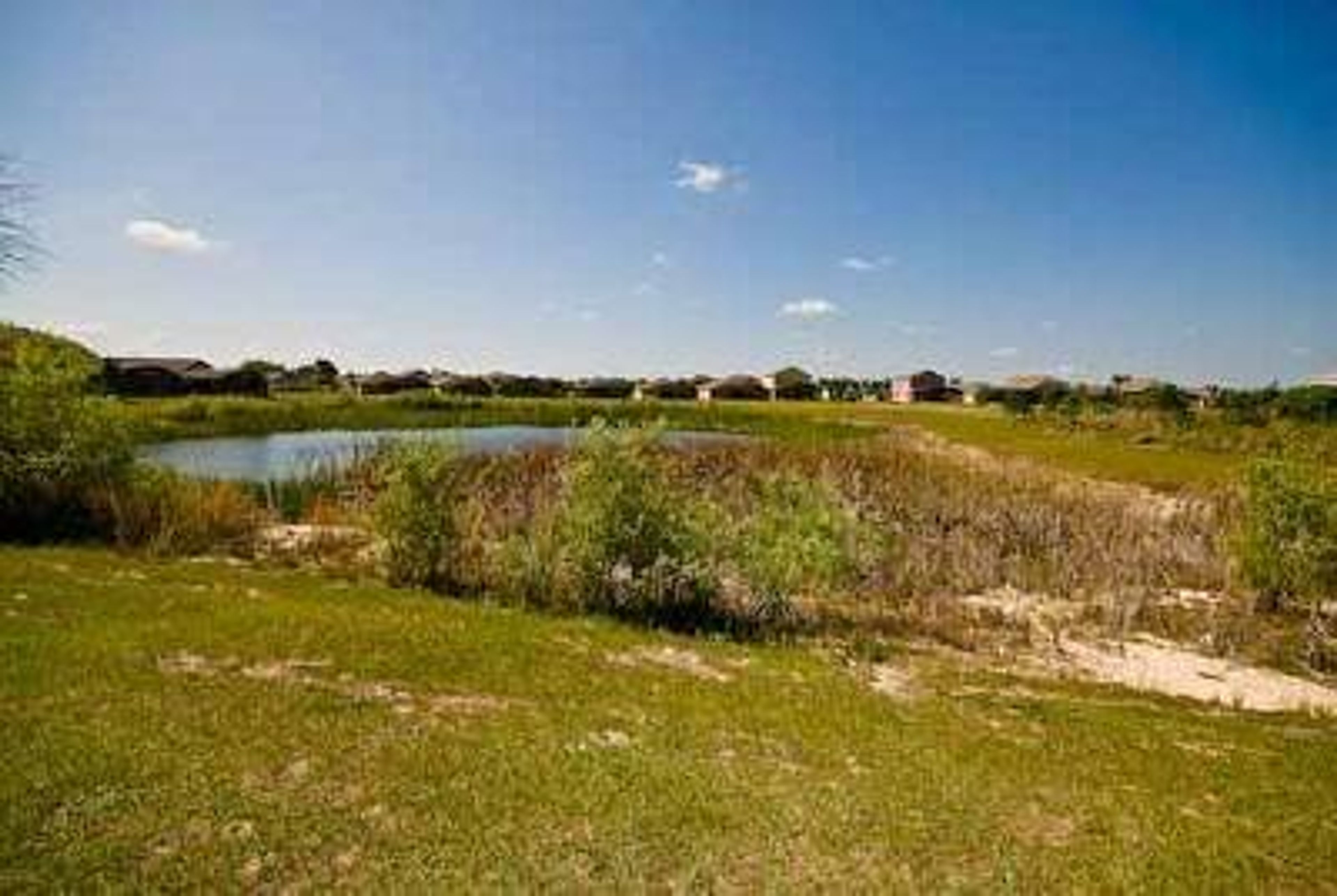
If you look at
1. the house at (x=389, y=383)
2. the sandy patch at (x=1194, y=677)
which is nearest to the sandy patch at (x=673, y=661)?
the sandy patch at (x=1194, y=677)

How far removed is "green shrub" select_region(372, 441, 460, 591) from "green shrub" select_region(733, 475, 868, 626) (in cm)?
549

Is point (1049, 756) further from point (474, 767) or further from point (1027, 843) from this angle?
point (474, 767)

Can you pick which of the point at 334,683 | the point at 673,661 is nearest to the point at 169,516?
the point at 334,683

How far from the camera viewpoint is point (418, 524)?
68.6ft

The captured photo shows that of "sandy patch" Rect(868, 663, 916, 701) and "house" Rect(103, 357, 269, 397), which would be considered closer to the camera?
"sandy patch" Rect(868, 663, 916, 701)

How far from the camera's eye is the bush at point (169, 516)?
21781 millimetres

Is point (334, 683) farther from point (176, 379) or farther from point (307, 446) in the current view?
point (176, 379)

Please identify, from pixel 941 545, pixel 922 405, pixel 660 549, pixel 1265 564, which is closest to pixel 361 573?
pixel 660 549

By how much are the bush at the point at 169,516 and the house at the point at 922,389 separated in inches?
4904

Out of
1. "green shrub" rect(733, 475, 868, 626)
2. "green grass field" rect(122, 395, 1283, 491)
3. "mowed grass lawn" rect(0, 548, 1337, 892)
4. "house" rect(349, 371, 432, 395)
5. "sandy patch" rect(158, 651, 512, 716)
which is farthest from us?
"house" rect(349, 371, 432, 395)

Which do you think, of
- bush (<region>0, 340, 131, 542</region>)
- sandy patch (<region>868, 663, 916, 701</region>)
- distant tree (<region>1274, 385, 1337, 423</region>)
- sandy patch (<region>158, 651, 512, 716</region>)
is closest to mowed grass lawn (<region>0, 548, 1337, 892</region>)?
sandy patch (<region>158, 651, 512, 716</region>)

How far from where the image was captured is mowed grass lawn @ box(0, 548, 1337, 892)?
30.6 feet

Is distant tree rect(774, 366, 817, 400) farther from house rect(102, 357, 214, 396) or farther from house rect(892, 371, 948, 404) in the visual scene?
house rect(102, 357, 214, 396)

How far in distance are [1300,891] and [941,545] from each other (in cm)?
1927
